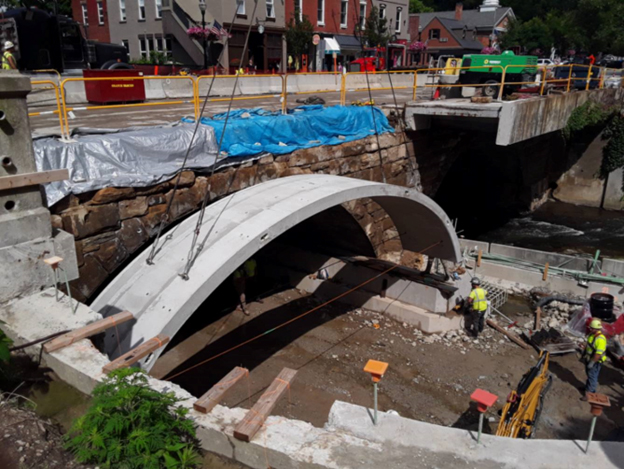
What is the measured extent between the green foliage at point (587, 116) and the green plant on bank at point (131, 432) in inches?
820

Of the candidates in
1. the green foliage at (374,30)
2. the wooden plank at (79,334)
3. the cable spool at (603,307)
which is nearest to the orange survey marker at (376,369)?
the wooden plank at (79,334)

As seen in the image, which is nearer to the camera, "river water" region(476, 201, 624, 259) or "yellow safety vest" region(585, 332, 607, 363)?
"yellow safety vest" region(585, 332, 607, 363)

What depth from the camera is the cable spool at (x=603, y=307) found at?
11742 millimetres

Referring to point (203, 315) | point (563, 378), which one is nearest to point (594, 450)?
point (563, 378)

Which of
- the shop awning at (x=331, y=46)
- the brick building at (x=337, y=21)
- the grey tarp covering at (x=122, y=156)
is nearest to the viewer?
the grey tarp covering at (x=122, y=156)

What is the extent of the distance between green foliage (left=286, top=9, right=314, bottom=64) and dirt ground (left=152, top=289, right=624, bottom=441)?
77.9ft

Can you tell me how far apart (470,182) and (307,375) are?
63.5 feet

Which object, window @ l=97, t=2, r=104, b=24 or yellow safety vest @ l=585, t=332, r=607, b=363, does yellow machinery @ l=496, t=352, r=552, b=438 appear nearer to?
yellow safety vest @ l=585, t=332, r=607, b=363

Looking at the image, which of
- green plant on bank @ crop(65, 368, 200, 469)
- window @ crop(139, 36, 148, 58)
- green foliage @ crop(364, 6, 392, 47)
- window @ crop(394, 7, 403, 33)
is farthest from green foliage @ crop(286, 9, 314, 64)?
green plant on bank @ crop(65, 368, 200, 469)

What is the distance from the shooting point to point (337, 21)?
1469 inches

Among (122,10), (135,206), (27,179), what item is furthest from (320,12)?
(27,179)

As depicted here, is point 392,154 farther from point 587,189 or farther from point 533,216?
point 587,189

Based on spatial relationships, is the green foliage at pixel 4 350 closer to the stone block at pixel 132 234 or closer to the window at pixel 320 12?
the stone block at pixel 132 234

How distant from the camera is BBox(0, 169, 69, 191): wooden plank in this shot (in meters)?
5.32
